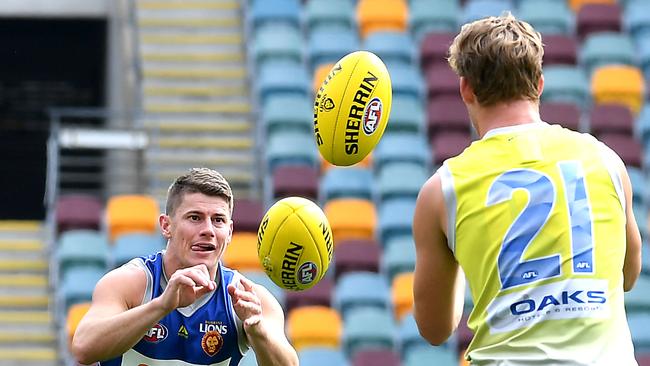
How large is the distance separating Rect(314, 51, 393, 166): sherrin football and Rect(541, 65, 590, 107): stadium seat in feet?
24.7

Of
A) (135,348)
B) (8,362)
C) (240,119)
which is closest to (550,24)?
(240,119)

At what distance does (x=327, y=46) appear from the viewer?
513 inches

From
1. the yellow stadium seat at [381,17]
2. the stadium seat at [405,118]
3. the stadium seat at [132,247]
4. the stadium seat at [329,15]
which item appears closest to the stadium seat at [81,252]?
the stadium seat at [132,247]

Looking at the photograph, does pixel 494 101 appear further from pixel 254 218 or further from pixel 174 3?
pixel 174 3

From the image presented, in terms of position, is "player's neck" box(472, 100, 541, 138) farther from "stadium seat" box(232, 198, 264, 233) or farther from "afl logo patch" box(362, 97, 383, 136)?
"stadium seat" box(232, 198, 264, 233)

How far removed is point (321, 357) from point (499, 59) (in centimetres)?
646

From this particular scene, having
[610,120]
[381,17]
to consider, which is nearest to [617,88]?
[610,120]

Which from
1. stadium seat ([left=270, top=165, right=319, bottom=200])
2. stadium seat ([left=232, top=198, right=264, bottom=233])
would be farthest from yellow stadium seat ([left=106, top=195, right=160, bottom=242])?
stadium seat ([left=270, top=165, right=319, bottom=200])

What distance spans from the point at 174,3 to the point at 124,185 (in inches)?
75.4

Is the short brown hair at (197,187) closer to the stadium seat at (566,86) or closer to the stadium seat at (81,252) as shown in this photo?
the stadium seat at (81,252)

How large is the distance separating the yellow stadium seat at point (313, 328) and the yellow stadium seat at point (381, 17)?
3726 millimetres

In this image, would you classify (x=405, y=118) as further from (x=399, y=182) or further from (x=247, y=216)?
(x=247, y=216)

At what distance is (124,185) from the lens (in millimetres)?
13156

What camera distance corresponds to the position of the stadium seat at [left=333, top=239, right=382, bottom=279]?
11.1 metres
